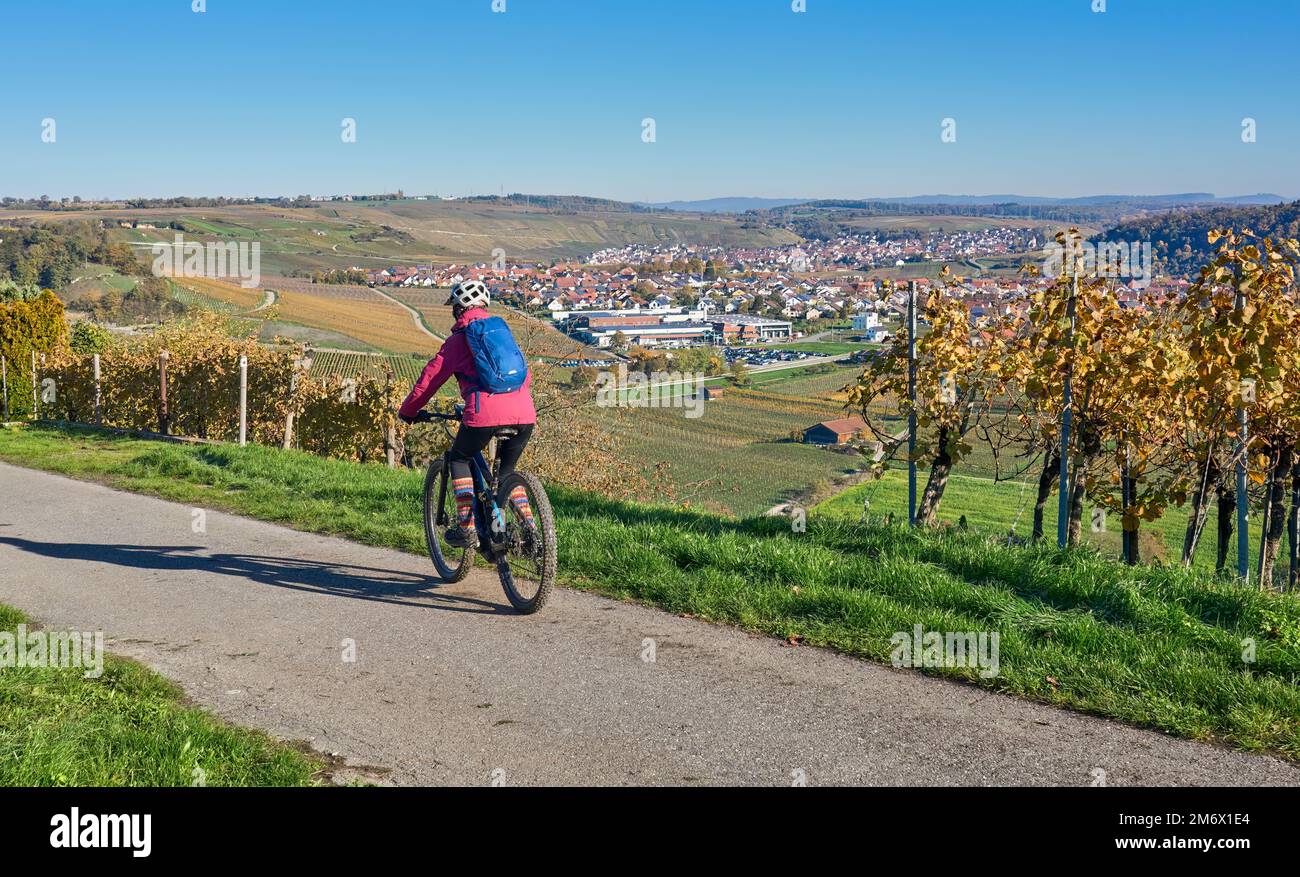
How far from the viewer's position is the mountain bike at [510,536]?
19.7 ft

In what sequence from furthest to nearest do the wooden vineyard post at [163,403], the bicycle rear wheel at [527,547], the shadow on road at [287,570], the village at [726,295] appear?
the wooden vineyard post at [163,403]
the village at [726,295]
the shadow on road at [287,570]
the bicycle rear wheel at [527,547]

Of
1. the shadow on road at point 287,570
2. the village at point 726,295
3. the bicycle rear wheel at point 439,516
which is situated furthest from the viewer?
the village at point 726,295

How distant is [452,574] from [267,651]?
159 cm

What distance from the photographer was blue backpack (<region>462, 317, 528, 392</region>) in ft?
20.1

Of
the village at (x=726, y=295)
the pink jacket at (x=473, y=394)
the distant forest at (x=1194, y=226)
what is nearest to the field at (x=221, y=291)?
the village at (x=726, y=295)

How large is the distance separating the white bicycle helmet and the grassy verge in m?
1.86

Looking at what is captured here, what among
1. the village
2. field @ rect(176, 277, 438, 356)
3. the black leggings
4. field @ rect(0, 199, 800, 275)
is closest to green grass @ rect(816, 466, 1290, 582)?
the village

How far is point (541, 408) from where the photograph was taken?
2075 cm

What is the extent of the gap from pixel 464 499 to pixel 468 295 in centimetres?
131

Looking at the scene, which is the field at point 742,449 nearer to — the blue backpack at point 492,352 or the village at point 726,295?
the village at point 726,295

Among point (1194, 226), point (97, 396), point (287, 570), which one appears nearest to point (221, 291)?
point (97, 396)

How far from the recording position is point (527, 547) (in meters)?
6.09

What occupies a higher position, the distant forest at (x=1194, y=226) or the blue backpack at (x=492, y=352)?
the distant forest at (x=1194, y=226)
